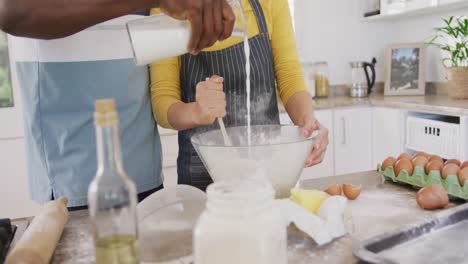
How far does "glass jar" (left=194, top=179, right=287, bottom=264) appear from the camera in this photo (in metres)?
0.54

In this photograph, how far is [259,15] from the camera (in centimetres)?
146

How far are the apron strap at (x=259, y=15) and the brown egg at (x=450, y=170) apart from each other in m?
0.67

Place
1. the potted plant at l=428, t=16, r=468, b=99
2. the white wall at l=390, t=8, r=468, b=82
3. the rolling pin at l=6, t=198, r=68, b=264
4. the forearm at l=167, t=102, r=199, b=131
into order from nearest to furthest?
the rolling pin at l=6, t=198, r=68, b=264 → the forearm at l=167, t=102, r=199, b=131 → the potted plant at l=428, t=16, r=468, b=99 → the white wall at l=390, t=8, r=468, b=82

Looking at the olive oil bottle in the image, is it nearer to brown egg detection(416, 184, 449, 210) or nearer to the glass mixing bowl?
the glass mixing bowl

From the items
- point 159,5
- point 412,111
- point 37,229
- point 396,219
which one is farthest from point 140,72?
point 412,111

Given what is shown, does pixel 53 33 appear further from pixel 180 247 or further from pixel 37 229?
pixel 180 247

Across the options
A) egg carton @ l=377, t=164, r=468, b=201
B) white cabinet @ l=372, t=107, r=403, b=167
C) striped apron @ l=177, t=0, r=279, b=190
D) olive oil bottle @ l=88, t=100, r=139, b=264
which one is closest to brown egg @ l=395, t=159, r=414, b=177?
egg carton @ l=377, t=164, r=468, b=201

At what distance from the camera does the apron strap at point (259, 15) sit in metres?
1.46

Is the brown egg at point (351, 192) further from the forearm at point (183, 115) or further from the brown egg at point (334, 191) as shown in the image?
the forearm at point (183, 115)

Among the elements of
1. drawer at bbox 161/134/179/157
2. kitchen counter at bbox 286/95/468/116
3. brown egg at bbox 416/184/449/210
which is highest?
kitchen counter at bbox 286/95/468/116

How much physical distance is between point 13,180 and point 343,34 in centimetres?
243

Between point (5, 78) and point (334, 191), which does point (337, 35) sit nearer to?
point (5, 78)

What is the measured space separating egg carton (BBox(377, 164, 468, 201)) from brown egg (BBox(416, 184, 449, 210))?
4cm

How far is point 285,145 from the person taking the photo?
98 centimetres
